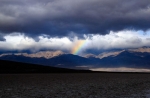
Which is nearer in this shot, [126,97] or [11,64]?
[126,97]

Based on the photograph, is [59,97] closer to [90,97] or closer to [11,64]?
[90,97]

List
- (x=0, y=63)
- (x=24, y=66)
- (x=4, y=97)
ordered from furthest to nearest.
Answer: (x=24, y=66), (x=0, y=63), (x=4, y=97)

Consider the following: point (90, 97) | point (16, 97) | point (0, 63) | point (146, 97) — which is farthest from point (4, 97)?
point (0, 63)

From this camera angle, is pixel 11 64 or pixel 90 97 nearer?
pixel 90 97

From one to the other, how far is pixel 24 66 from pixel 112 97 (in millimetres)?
121942

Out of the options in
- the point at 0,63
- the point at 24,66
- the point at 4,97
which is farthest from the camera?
the point at 24,66

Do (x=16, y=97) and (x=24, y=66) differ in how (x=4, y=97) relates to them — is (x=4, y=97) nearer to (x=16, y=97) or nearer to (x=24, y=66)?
(x=16, y=97)

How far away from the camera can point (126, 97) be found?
21781 mm

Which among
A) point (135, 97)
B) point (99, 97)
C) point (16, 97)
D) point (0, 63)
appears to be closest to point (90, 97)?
point (99, 97)

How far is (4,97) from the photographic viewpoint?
20547mm

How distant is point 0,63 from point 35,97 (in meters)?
115

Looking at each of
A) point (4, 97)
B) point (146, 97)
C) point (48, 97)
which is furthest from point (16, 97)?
point (146, 97)

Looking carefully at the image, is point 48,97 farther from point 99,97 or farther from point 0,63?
point 0,63

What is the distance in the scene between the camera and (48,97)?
834 inches
